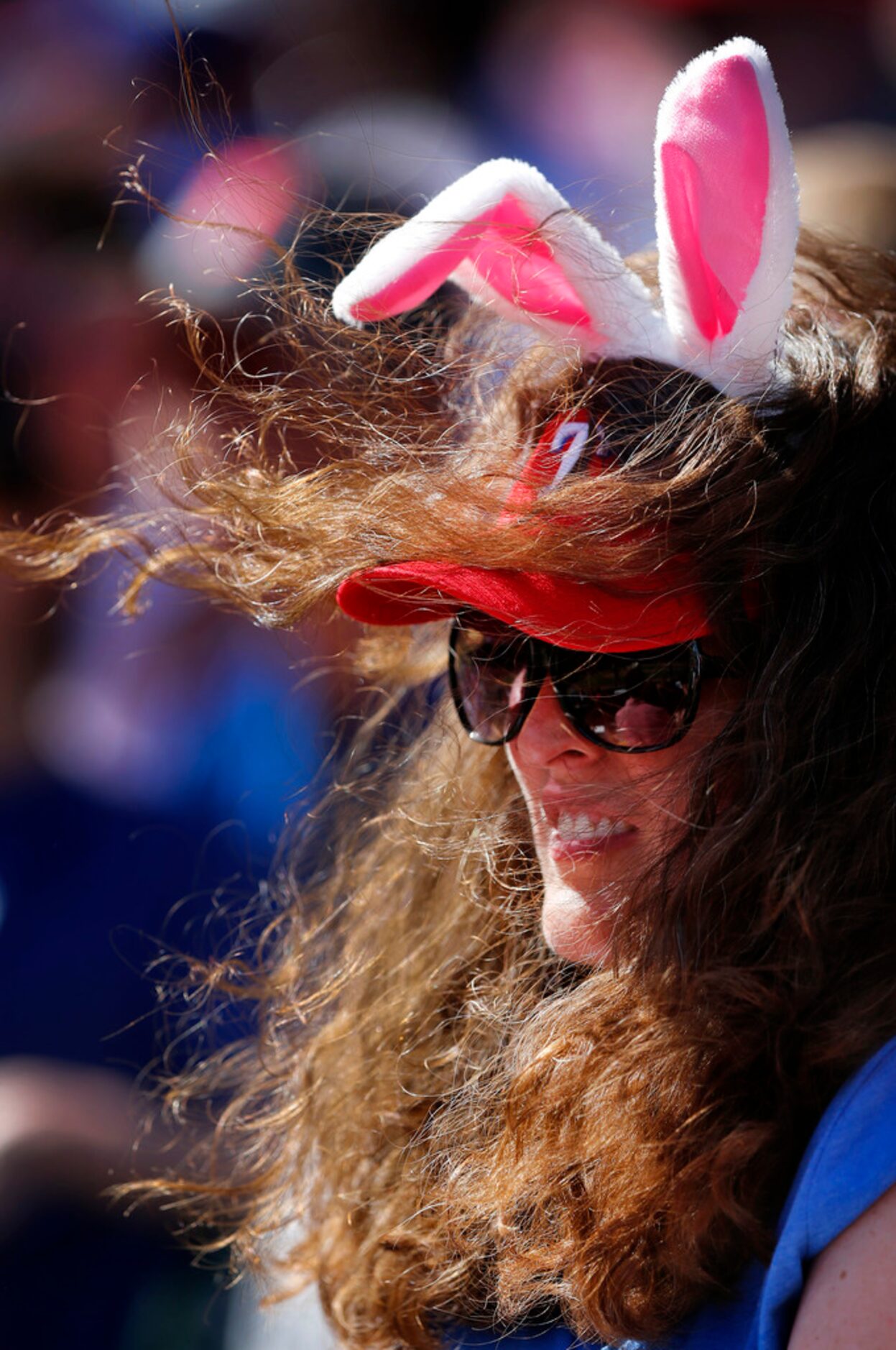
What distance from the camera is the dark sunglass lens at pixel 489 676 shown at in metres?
0.96

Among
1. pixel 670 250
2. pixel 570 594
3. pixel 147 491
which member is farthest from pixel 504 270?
pixel 147 491

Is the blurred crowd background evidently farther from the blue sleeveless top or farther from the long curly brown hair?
the blue sleeveless top

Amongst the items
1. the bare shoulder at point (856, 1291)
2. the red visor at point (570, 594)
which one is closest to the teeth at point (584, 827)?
the red visor at point (570, 594)

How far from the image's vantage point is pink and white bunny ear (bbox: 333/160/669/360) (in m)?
0.88

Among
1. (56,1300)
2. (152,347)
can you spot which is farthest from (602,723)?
(152,347)

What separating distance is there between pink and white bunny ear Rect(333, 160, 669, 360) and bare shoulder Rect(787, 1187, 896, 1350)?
62 cm

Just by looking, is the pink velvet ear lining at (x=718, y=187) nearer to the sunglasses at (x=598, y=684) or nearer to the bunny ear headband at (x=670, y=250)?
the bunny ear headband at (x=670, y=250)

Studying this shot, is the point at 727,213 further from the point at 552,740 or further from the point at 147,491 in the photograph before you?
the point at 147,491

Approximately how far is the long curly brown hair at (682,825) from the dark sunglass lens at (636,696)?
34 mm

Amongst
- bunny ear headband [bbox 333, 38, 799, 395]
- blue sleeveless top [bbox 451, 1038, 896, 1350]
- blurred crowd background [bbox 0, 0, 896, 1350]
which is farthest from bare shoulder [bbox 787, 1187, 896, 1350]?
blurred crowd background [bbox 0, 0, 896, 1350]

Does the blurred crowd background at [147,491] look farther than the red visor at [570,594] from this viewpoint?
Yes

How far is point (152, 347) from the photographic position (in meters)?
1.87

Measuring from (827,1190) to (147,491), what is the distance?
2.69ft

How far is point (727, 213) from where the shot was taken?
828mm
